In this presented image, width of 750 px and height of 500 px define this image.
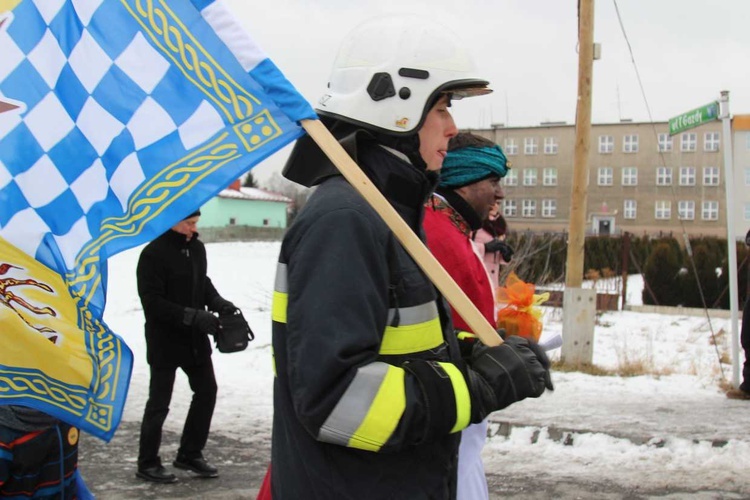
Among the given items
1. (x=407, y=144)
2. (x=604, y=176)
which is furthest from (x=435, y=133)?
(x=604, y=176)

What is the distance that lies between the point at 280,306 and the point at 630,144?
64.1m

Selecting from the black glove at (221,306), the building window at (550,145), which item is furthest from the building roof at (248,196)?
the black glove at (221,306)

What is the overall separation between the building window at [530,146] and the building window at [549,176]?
183 centimetres

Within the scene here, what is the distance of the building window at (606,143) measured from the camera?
62844mm

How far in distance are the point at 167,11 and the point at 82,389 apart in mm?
1224

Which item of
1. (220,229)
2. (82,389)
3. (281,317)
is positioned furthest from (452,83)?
(220,229)

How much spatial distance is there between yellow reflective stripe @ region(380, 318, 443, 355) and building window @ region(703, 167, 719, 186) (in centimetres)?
6476

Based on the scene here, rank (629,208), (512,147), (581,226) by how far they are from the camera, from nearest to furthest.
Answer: (581,226), (629,208), (512,147)

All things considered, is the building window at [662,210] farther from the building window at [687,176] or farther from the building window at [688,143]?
Answer: the building window at [688,143]

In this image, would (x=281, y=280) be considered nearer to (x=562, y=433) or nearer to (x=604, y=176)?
(x=562, y=433)

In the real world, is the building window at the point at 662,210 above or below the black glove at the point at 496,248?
above

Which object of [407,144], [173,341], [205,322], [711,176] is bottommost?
[173,341]

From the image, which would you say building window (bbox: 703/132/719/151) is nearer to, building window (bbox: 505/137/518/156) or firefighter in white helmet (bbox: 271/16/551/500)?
building window (bbox: 505/137/518/156)

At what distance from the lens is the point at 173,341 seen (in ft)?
18.5
